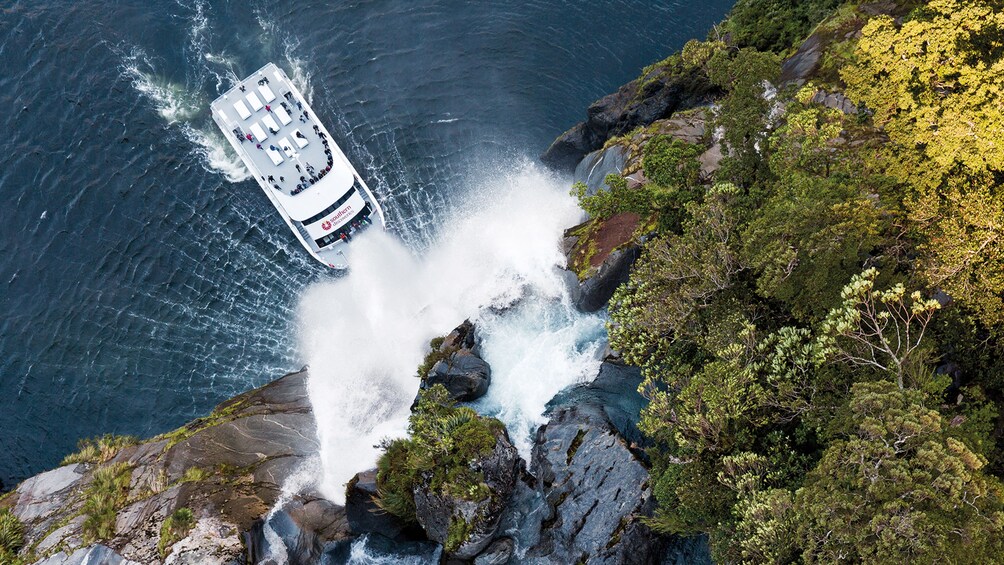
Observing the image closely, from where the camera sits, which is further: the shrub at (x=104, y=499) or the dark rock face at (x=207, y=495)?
the shrub at (x=104, y=499)

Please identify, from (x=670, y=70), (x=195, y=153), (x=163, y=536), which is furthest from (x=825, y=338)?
(x=195, y=153)

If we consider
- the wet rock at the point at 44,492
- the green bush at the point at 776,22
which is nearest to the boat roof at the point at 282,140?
the wet rock at the point at 44,492

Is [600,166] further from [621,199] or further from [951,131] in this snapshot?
[951,131]

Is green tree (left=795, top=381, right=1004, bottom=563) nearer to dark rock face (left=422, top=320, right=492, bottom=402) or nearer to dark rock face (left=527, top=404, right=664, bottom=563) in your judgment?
dark rock face (left=527, top=404, right=664, bottom=563)

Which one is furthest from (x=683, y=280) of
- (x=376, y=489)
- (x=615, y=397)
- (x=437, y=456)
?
(x=376, y=489)

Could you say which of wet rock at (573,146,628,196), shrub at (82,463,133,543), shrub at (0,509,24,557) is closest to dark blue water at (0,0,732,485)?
shrub at (82,463,133,543)

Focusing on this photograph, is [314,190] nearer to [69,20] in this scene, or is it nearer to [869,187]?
[69,20]

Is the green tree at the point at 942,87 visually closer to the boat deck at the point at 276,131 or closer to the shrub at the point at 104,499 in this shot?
the boat deck at the point at 276,131
